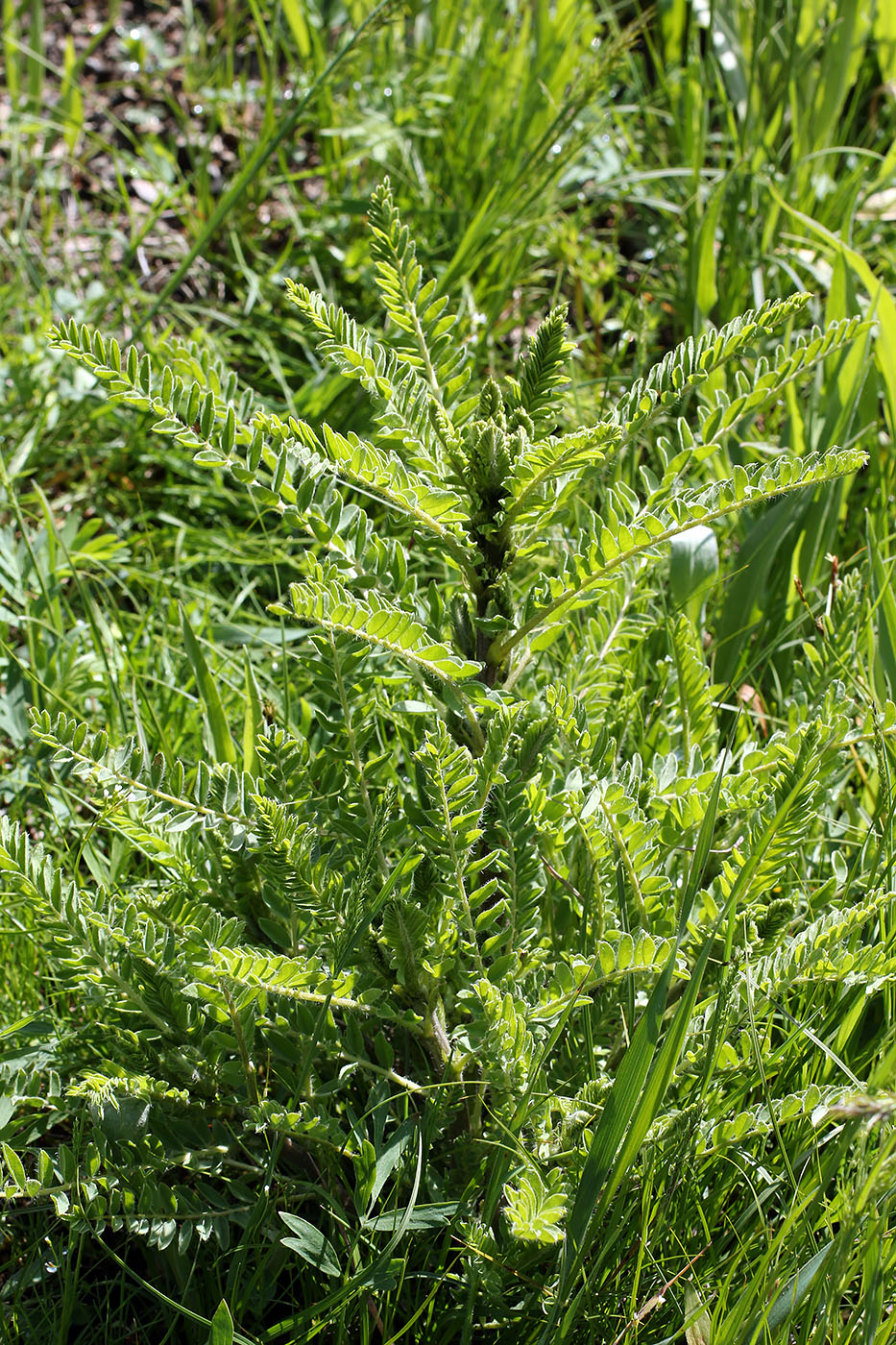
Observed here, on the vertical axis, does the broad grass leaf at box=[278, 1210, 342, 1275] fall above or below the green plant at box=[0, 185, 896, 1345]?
below

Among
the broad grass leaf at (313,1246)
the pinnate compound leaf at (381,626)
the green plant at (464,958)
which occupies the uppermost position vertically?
the pinnate compound leaf at (381,626)

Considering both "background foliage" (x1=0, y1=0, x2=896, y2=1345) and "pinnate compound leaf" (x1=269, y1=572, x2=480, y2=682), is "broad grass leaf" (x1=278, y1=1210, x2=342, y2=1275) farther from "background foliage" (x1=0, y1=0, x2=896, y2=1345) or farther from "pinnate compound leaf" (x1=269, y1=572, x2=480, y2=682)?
"pinnate compound leaf" (x1=269, y1=572, x2=480, y2=682)

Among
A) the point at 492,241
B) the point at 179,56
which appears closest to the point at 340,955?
the point at 492,241

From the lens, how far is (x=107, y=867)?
1.83 metres

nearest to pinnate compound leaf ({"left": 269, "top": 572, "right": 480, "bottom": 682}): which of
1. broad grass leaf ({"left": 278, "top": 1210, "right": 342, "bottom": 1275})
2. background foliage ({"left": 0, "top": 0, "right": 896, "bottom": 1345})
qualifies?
background foliage ({"left": 0, "top": 0, "right": 896, "bottom": 1345})

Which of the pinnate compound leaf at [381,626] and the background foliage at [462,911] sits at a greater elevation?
the pinnate compound leaf at [381,626]

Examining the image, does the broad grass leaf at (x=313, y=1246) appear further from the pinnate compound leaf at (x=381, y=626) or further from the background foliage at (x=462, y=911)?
the pinnate compound leaf at (x=381, y=626)

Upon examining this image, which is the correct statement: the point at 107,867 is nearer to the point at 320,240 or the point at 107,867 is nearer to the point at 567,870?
the point at 567,870

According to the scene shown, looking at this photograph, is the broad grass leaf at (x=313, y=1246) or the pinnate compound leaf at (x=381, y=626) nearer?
the pinnate compound leaf at (x=381, y=626)

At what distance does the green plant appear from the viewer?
1.22 meters

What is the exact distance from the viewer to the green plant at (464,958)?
48.0 inches

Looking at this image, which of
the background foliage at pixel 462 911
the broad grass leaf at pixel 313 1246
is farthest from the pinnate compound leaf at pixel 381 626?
the broad grass leaf at pixel 313 1246

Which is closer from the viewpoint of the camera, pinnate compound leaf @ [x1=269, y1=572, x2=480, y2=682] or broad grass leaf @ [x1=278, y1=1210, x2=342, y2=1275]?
pinnate compound leaf @ [x1=269, y1=572, x2=480, y2=682]

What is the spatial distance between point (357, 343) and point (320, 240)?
186 centimetres
